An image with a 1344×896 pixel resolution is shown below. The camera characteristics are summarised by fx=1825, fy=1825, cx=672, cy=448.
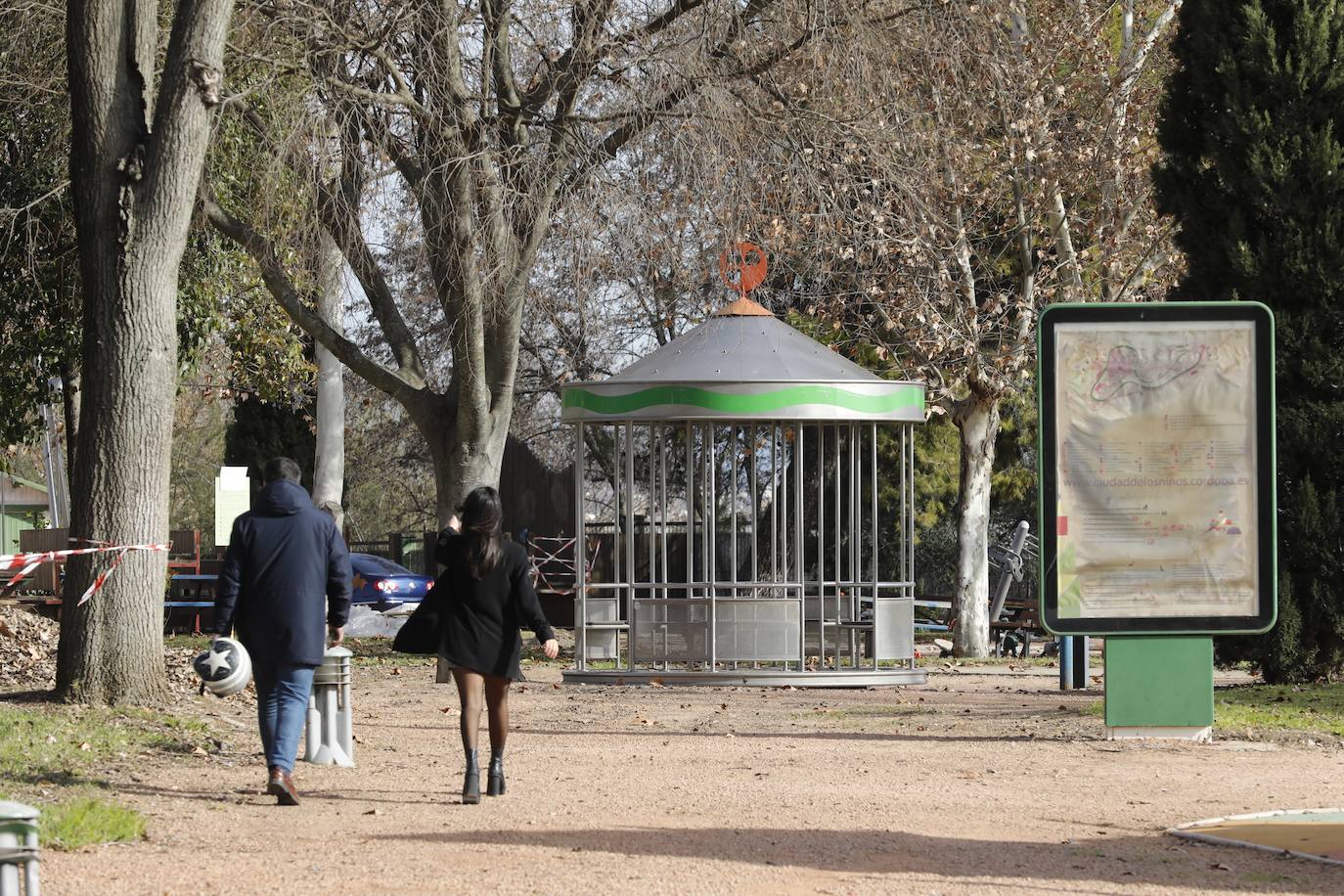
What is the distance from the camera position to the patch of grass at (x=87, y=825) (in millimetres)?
7371

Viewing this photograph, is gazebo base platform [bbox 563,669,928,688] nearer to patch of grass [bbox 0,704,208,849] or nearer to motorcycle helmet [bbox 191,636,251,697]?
patch of grass [bbox 0,704,208,849]

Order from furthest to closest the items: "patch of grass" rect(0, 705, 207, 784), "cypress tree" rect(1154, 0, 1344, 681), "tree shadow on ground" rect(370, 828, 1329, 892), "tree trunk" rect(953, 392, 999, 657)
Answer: "tree trunk" rect(953, 392, 999, 657)
"cypress tree" rect(1154, 0, 1344, 681)
"patch of grass" rect(0, 705, 207, 784)
"tree shadow on ground" rect(370, 828, 1329, 892)

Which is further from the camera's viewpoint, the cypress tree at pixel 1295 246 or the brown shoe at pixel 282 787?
the cypress tree at pixel 1295 246

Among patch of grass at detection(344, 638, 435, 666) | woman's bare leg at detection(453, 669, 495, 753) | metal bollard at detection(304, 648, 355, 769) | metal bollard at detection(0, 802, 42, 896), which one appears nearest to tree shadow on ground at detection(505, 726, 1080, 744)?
metal bollard at detection(304, 648, 355, 769)

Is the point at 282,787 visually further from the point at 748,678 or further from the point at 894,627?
the point at 894,627

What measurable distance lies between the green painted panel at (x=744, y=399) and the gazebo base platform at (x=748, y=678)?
8.04 feet

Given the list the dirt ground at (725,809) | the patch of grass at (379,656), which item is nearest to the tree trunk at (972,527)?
the patch of grass at (379,656)

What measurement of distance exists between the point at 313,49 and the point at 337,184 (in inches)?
51.8

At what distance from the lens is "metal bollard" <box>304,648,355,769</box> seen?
33.8ft

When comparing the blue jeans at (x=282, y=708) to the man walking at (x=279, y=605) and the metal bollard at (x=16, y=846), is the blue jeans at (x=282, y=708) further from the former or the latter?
the metal bollard at (x=16, y=846)

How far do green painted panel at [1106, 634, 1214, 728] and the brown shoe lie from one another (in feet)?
18.2

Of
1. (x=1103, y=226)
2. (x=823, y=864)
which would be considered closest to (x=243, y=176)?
(x=1103, y=226)

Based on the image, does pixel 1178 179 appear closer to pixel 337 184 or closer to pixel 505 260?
pixel 505 260

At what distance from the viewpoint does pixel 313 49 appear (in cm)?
1512
